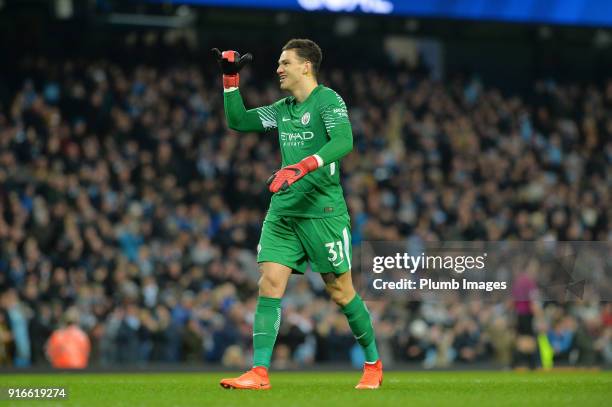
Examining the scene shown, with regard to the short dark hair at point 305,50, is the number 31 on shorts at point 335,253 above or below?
below

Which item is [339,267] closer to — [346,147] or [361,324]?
[361,324]

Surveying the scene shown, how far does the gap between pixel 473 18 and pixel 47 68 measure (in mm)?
8320

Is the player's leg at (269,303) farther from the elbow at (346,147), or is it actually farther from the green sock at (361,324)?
the elbow at (346,147)

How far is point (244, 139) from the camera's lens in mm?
22266

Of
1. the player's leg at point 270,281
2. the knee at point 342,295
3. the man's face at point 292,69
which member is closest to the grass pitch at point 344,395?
the player's leg at point 270,281

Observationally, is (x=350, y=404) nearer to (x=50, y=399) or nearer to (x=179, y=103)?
(x=50, y=399)

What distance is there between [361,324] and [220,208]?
1250cm

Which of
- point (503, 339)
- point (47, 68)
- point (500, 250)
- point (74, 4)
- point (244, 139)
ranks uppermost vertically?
point (74, 4)

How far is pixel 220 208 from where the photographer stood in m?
20.9

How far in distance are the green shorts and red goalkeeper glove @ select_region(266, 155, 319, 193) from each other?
622 mm

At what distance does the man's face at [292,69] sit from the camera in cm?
852

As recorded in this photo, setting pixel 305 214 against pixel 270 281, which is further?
pixel 305 214

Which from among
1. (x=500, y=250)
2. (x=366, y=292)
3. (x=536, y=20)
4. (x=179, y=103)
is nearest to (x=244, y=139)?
(x=179, y=103)

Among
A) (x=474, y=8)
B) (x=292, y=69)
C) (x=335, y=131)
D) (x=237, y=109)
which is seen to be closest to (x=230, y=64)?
(x=237, y=109)
